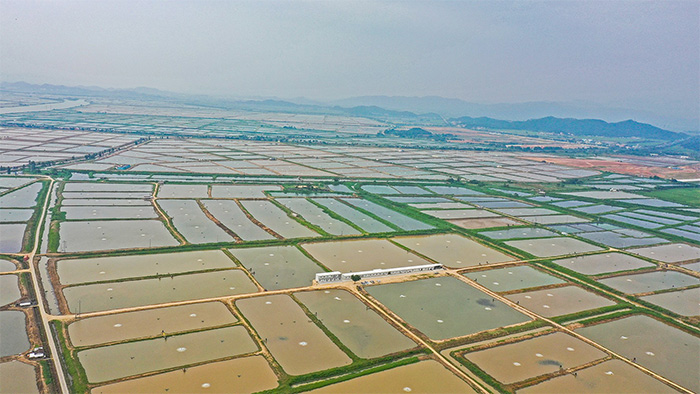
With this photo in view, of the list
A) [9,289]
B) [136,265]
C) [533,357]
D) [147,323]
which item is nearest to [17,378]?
[147,323]

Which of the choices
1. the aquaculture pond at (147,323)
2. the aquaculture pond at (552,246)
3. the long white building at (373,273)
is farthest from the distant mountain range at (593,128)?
the aquaculture pond at (147,323)

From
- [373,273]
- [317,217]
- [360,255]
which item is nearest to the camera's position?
[373,273]

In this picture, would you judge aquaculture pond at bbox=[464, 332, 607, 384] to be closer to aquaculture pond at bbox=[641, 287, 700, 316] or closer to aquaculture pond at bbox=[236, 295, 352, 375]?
aquaculture pond at bbox=[236, 295, 352, 375]

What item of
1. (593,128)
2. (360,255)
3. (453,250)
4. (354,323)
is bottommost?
(354,323)

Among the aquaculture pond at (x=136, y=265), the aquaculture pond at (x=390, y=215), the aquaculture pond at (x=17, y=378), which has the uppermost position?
the aquaculture pond at (x=390, y=215)

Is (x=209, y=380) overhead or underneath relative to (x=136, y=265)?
overhead

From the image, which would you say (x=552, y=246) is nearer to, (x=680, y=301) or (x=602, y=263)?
(x=602, y=263)

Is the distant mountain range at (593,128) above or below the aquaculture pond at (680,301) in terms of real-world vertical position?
above

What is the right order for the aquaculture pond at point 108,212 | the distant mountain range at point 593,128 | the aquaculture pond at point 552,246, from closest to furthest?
the aquaculture pond at point 552,246 < the aquaculture pond at point 108,212 < the distant mountain range at point 593,128

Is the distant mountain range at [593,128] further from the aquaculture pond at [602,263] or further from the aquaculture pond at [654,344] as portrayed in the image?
the aquaculture pond at [654,344]

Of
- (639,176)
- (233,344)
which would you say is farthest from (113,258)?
(639,176)

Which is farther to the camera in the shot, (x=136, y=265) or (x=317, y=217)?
(x=317, y=217)

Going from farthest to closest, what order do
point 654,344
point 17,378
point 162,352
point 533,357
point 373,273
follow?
point 373,273 < point 654,344 < point 533,357 < point 162,352 < point 17,378
